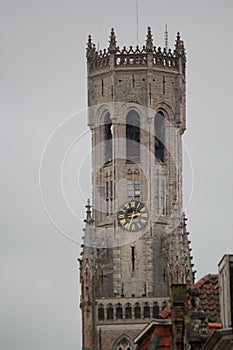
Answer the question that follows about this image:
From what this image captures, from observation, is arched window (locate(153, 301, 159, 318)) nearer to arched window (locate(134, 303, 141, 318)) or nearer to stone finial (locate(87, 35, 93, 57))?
arched window (locate(134, 303, 141, 318))

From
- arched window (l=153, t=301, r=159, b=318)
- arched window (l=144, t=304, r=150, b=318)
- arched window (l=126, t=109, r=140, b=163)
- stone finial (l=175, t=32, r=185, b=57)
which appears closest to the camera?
arched window (l=153, t=301, r=159, b=318)

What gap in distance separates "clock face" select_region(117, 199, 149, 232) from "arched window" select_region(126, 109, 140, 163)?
9.64ft

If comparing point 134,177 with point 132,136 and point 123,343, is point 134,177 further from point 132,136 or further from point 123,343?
point 123,343

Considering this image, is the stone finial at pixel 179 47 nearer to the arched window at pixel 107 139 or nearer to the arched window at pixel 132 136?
the arched window at pixel 132 136

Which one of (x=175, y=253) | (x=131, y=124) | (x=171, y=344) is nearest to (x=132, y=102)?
(x=131, y=124)

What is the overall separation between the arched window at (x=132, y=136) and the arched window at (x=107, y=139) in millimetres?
1180

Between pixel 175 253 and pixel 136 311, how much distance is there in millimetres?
4458

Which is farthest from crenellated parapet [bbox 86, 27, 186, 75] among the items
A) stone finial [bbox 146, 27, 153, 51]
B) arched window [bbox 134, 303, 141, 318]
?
arched window [bbox 134, 303, 141, 318]

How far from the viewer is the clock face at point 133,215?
11069 cm

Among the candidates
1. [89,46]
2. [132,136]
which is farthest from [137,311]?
[89,46]

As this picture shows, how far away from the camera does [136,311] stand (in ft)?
352

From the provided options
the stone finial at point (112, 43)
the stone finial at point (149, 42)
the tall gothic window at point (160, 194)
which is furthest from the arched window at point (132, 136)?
the stone finial at point (112, 43)

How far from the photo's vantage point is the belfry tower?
109m

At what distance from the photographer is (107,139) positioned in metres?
113
